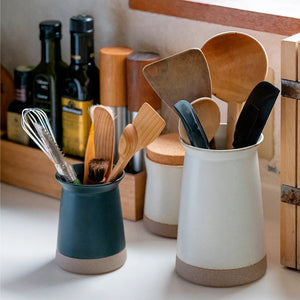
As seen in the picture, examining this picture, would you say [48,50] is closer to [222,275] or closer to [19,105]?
[19,105]

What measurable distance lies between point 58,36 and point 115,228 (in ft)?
1.26

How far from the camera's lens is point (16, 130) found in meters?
1.28

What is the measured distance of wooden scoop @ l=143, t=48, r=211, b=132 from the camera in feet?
3.02

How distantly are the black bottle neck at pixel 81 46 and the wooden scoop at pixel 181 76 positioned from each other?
0.26 meters

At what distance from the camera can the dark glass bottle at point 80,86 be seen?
45.4 inches

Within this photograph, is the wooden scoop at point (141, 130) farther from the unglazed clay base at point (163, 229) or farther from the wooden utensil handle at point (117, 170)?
the unglazed clay base at point (163, 229)

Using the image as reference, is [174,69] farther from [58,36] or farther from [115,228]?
[58,36]

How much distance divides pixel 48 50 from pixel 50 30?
35 mm

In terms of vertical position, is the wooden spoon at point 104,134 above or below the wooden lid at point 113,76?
below

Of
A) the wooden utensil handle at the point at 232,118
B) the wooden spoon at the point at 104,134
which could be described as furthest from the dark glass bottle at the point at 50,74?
the wooden utensil handle at the point at 232,118

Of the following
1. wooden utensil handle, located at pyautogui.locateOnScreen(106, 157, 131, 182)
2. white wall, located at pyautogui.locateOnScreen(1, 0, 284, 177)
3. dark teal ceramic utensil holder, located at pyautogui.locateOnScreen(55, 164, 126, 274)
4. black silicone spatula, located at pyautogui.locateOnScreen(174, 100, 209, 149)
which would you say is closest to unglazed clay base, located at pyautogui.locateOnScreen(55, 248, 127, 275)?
dark teal ceramic utensil holder, located at pyautogui.locateOnScreen(55, 164, 126, 274)

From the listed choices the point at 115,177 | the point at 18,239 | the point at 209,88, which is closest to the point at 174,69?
the point at 209,88

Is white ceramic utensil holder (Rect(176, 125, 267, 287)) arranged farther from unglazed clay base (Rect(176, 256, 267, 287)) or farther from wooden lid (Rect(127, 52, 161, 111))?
wooden lid (Rect(127, 52, 161, 111))

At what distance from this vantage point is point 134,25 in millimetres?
1224
